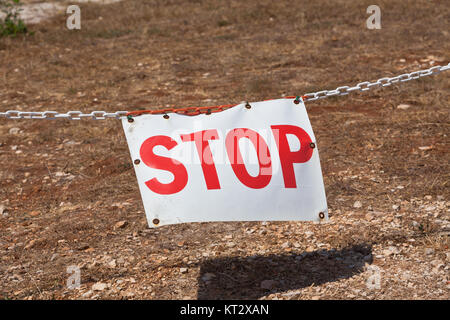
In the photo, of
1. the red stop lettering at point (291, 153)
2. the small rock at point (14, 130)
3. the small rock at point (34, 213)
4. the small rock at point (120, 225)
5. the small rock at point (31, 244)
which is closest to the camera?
the red stop lettering at point (291, 153)

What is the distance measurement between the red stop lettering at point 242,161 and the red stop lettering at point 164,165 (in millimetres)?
268

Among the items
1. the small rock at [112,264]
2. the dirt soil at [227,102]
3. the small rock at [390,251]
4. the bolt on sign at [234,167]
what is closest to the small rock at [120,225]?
the dirt soil at [227,102]

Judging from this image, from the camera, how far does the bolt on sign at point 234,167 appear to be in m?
2.98

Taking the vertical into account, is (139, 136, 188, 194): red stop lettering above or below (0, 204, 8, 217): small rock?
above

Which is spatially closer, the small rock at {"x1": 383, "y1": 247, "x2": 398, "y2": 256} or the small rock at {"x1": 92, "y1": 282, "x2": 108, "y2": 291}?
the small rock at {"x1": 92, "y1": 282, "x2": 108, "y2": 291}

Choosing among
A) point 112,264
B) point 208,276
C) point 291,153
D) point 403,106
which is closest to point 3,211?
point 112,264

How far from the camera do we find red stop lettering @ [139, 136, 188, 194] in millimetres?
3014

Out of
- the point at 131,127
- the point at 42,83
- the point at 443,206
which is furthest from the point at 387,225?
the point at 42,83

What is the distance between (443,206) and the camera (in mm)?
4062

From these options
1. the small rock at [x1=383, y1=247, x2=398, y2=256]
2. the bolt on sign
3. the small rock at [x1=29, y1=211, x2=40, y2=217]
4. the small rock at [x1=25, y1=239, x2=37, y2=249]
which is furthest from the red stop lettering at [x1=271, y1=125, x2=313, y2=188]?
the small rock at [x1=29, y1=211, x2=40, y2=217]

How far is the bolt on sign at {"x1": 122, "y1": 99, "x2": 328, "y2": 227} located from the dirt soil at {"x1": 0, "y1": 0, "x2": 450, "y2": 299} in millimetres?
558

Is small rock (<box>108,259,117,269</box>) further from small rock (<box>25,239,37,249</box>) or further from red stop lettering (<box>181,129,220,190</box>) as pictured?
red stop lettering (<box>181,129,220,190</box>)

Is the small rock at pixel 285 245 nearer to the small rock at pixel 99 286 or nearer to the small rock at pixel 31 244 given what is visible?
the small rock at pixel 99 286

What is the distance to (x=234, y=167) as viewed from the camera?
2.99 m
